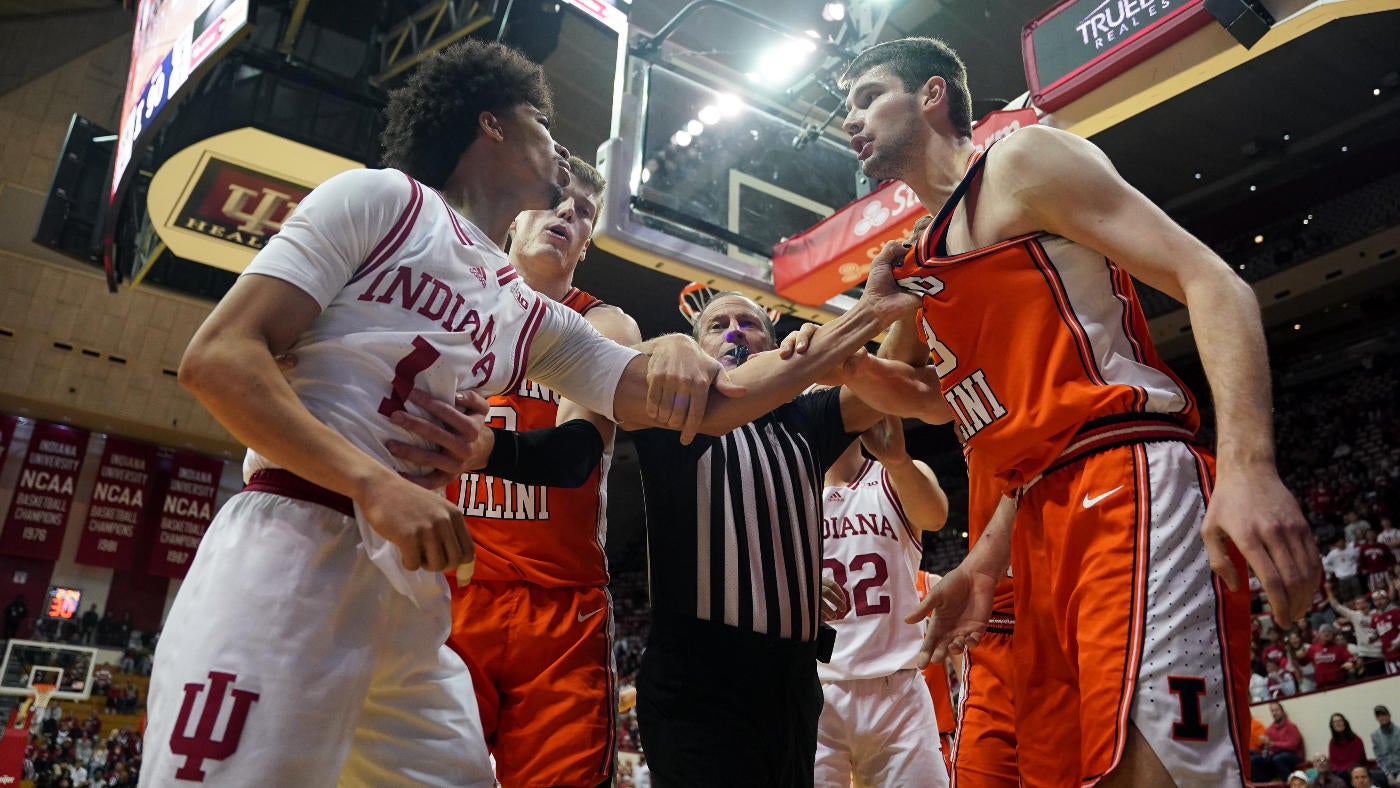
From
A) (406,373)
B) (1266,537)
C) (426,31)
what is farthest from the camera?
(426,31)

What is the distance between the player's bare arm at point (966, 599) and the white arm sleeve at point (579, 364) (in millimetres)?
1013

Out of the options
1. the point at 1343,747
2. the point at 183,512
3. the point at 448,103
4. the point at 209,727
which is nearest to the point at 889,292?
the point at 448,103

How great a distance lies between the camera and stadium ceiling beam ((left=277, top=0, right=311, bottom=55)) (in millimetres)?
10633

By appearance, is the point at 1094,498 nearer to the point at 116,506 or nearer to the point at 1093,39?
the point at 1093,39

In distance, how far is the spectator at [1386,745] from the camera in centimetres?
837

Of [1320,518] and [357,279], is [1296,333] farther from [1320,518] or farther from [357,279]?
[357,279]

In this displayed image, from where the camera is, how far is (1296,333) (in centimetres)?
1828

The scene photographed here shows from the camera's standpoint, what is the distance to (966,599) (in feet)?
8.82

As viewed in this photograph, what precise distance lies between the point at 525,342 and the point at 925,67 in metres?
1.69

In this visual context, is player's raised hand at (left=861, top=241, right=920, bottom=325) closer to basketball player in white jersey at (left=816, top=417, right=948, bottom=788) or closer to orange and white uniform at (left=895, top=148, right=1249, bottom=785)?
orange and white uniform at (left=895, top=148, right=1249, bottom=785)

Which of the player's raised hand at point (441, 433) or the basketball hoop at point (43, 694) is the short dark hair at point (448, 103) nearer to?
the player's raised hand at point (441, 433)

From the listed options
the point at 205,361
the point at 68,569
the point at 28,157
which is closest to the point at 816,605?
the point at 205,361

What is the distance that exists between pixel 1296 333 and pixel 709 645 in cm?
1886

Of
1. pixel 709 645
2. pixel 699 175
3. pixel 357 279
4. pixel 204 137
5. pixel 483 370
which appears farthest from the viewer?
pixel 204 137
